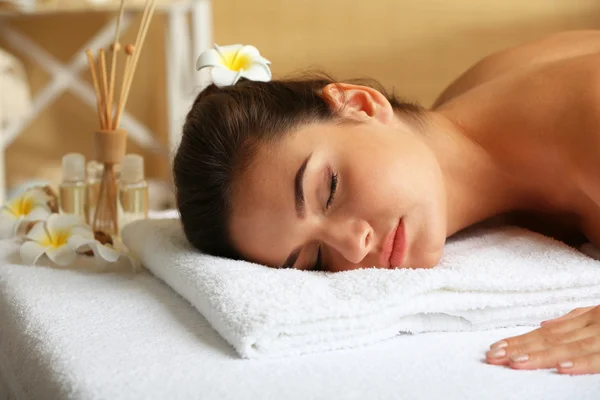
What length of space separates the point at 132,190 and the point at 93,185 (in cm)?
8

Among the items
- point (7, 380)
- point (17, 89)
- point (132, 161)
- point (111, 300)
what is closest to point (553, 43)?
point (132, 161)

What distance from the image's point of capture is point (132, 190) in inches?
53.3

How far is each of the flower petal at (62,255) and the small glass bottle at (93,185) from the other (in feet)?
0.60

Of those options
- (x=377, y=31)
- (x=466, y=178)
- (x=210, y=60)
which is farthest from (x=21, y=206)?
(x=377, y=31)

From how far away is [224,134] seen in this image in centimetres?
109

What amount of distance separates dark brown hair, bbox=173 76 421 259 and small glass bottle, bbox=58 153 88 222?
283 mm

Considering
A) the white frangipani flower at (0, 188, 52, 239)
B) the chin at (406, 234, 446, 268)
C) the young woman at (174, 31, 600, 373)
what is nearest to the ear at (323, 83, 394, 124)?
the young woman at (174, 31, 600, 373)

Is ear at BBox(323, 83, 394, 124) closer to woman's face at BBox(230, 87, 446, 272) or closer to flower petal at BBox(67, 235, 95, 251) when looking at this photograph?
woman's face at BBox(230, 87, 446, 272)

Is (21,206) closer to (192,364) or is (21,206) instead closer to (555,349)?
(192,364)

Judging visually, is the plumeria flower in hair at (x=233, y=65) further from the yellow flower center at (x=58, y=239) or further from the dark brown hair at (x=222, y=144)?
the yellow flower center at (x=58, y=239)

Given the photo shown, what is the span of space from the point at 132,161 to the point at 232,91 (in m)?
0.25

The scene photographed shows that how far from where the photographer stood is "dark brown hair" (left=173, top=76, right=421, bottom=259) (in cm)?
107

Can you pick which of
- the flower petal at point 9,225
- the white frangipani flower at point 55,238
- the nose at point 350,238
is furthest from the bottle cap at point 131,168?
the nose at point 350,238

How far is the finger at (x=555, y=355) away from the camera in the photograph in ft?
2.60
